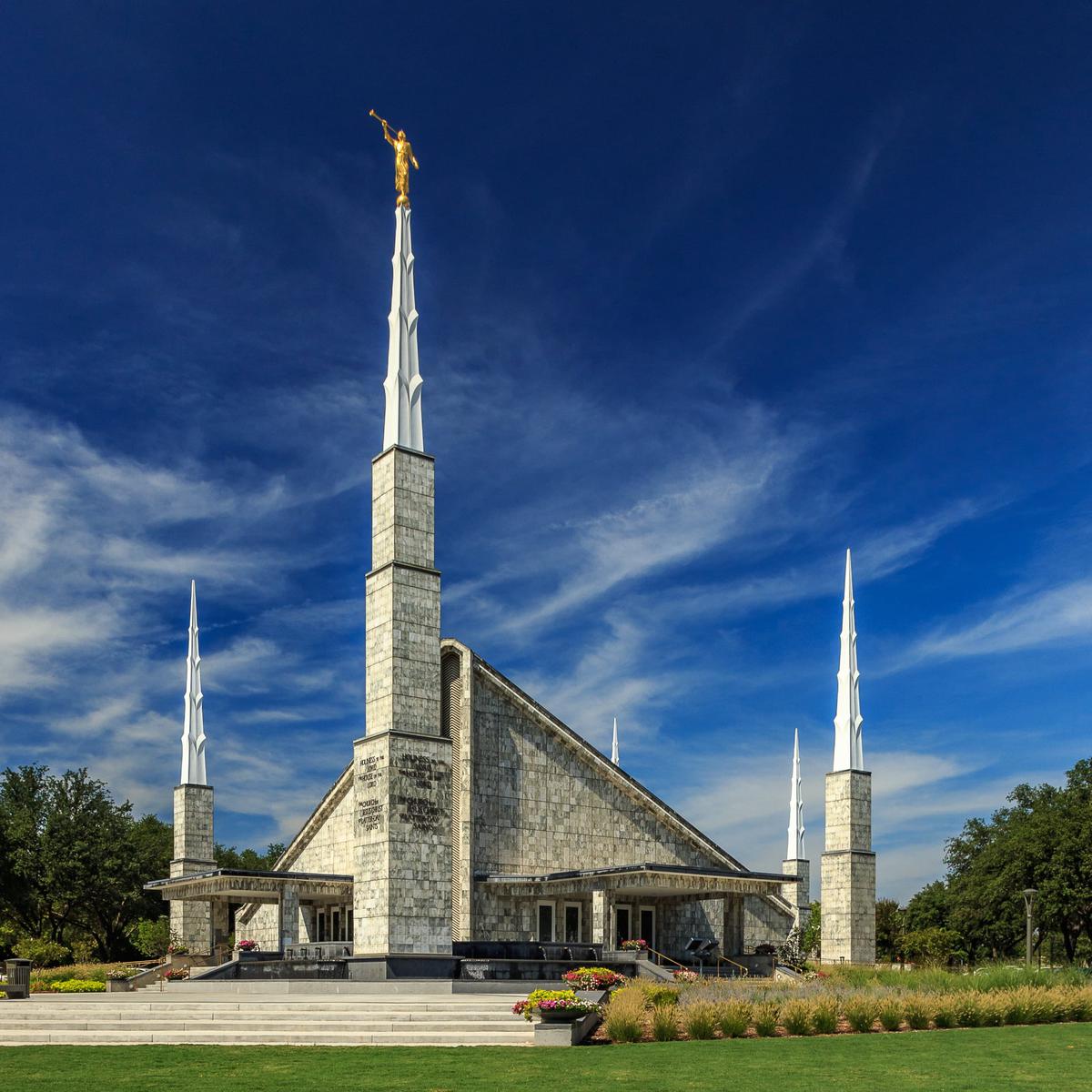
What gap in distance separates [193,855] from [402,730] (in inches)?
901

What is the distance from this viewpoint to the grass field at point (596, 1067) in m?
13.0

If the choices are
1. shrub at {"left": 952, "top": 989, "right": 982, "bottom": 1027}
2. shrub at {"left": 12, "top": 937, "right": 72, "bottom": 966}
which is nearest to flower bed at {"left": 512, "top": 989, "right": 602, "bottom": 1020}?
shrub at {"left": 952, "top": 989, "right": 982, "bottom": 1027}

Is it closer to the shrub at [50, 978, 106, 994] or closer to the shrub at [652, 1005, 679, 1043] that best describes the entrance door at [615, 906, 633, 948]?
the shrub at [50, 978, 106, 994]

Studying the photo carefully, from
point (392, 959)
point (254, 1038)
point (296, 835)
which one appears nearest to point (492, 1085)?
point (254, 1038)

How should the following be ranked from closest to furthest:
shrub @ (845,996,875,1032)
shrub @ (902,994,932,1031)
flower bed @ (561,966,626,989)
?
1. shrub @ (845,996,875,1032)
2. shrub @ (902,994,932,1031)
3. flower bed @ (561,966,626,989)

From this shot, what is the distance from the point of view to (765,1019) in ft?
59.9

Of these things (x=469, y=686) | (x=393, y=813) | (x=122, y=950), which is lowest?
(x=122, y=950)

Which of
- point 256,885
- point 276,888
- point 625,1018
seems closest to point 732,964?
point 276,888

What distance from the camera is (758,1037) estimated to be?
18.0 metres

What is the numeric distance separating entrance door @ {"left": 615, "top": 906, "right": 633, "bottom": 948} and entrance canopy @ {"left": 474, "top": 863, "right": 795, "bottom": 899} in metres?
1.58

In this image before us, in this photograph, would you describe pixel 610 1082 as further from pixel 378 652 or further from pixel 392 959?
pixel 378 652

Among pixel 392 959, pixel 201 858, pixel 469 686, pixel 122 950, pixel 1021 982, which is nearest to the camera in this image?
pixel 1021 982

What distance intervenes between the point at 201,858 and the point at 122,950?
14.9m

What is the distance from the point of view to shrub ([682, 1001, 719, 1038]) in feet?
58.2
